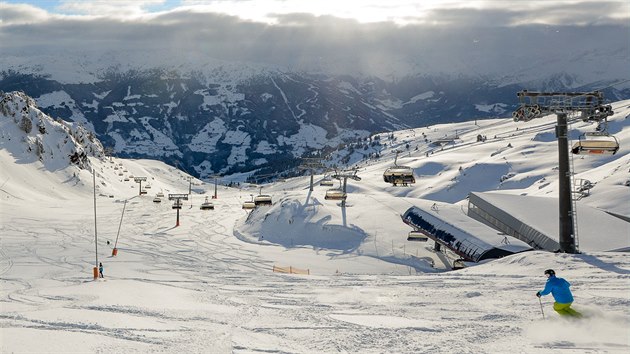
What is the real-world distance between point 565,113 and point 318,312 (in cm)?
1871

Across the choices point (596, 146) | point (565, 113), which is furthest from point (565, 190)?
point (565, 113)

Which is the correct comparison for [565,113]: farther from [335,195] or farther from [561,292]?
[335,195]

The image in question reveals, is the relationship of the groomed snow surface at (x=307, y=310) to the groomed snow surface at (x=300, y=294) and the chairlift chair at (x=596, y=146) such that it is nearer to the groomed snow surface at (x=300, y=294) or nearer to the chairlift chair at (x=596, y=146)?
the groomed snow surface at (x=300, y=294)

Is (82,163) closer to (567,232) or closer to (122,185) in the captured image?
(122,185)

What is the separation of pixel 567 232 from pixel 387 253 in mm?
24388

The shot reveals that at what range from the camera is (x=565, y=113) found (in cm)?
3159

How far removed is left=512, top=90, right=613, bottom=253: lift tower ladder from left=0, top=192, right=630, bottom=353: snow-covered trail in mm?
3452

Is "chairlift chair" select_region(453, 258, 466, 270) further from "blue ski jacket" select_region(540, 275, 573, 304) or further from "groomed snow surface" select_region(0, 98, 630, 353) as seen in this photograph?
"blue ski jacket" select_region(540, 275, 573, 304)

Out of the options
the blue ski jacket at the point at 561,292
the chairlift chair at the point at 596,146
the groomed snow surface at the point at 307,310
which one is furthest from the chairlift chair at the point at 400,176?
the blue ski jacket at the point at 561,292

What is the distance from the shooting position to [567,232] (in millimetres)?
31953

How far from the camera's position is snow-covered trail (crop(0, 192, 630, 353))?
52.1 feet

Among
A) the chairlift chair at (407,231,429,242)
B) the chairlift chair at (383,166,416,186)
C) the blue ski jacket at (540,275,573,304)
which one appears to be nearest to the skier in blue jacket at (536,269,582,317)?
the blue ski jacket at (540,275,573,304)

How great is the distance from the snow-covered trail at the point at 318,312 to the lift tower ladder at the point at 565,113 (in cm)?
345

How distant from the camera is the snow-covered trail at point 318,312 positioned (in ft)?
52.1
